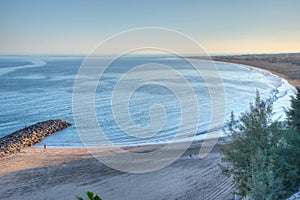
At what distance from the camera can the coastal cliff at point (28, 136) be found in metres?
23.3

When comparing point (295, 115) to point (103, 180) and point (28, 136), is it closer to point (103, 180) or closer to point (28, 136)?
point (103, 180)

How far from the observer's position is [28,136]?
26203 mm

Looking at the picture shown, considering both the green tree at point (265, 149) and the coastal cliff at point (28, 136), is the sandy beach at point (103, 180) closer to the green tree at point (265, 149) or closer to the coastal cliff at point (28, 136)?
the coastal cliff at point (28, 136)

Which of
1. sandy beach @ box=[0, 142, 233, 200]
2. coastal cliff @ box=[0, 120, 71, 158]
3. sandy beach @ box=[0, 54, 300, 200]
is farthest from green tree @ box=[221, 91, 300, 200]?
coastal cliff @ box=[0, 120, 71, 158]

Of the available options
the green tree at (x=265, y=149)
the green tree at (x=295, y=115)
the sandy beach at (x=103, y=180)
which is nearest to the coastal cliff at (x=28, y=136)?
the sandy beach at (x=103, y=180)

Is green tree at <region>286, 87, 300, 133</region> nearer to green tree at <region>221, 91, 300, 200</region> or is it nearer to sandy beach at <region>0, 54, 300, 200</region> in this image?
green tree at <region>221, 91, 300, 200</region>

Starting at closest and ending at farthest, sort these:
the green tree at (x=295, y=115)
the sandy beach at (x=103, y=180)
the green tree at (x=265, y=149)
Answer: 1. the green tree at (x=265, y=149)
2. the green tree at (x=295, y=115)
3. the sandy beach at (x=103, y=180)

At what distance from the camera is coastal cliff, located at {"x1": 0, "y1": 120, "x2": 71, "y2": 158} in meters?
23.3

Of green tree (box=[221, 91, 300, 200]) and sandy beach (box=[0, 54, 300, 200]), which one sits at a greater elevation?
green tree (box=[221, 91, 300, 200])

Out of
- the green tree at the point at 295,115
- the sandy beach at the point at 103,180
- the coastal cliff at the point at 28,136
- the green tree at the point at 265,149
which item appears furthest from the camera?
the coastal cliff at the point at 28,136

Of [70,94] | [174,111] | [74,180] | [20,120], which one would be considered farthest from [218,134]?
[70,94]

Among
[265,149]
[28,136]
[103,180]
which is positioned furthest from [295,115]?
[28,136]

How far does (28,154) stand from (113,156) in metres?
Answer: 7.02

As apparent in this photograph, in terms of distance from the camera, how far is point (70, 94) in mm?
53469
